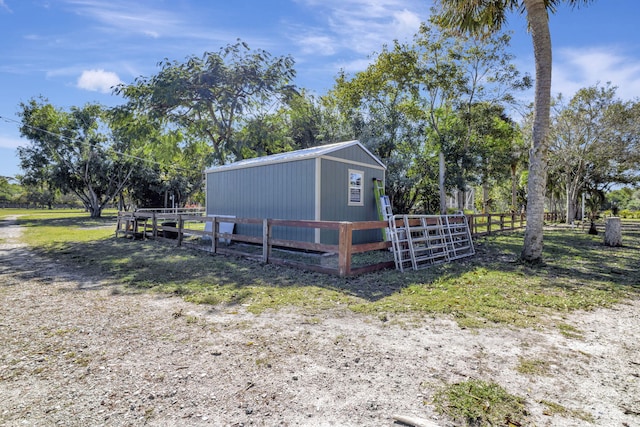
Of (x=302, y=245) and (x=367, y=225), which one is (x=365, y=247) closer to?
(x=367, y=225)

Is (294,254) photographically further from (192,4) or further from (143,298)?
(192,4)

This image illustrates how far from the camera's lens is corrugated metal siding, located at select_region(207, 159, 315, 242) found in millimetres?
8891

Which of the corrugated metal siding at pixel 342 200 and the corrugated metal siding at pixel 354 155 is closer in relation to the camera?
the corrugated metal siding at pixel 342 200

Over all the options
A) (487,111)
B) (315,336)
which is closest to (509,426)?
(315,336)

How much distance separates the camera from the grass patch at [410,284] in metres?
4.18

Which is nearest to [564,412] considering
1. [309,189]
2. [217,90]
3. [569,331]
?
[569,331]

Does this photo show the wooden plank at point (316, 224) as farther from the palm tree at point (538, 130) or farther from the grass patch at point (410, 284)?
the palm tree at point (538, 130)

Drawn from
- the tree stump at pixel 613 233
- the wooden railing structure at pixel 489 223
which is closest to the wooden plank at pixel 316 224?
the wooden railing structure at pixel 489 223

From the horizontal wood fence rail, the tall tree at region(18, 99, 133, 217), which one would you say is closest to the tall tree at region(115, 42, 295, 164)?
the horizontal wood fence rail

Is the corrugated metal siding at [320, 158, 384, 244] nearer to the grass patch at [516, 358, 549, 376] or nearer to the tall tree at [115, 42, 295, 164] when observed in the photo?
the grass patch at [516, 358, 549, 376]

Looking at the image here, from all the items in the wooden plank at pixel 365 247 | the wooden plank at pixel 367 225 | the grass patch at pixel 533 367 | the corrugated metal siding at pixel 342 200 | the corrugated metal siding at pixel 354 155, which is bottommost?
the grass patch at pixel 533 367

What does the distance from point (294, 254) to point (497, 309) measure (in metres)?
5.90

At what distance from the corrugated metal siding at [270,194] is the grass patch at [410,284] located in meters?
2.24

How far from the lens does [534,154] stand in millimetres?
7168
